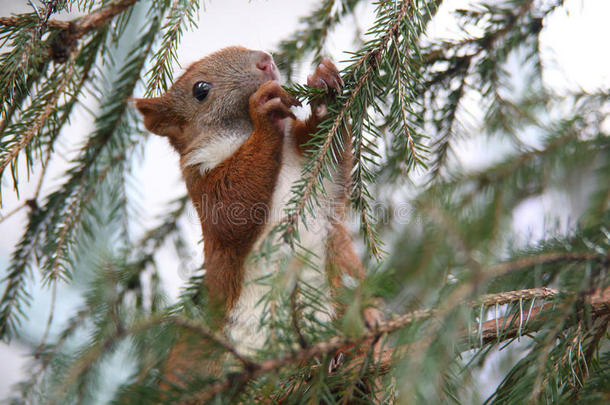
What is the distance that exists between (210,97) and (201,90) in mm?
51

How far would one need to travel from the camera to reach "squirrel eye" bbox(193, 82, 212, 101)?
198cm

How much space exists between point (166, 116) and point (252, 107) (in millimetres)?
539

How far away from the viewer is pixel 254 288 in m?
1.63

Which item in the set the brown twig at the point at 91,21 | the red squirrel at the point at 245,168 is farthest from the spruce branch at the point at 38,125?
the red squirrel at the point at 245,168

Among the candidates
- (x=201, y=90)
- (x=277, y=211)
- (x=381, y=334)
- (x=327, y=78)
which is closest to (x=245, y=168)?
(x=277, y=211)

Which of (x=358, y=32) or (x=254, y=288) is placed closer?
(x=254, y=288)

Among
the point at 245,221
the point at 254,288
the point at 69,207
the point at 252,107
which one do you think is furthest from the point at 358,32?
the point at 69,207

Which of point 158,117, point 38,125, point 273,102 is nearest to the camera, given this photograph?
point 38,125

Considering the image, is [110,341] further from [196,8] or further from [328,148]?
[196,8]

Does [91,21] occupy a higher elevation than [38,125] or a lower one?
higher

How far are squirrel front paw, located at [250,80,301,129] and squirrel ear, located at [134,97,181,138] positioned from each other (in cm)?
50

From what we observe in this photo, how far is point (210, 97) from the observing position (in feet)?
6.46

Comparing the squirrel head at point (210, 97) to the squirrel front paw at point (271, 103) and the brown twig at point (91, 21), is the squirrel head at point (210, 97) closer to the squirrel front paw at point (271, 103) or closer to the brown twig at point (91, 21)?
the squirrel front paw at point (271, 103)

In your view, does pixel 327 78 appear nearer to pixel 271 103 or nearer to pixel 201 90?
pixel 271 103
